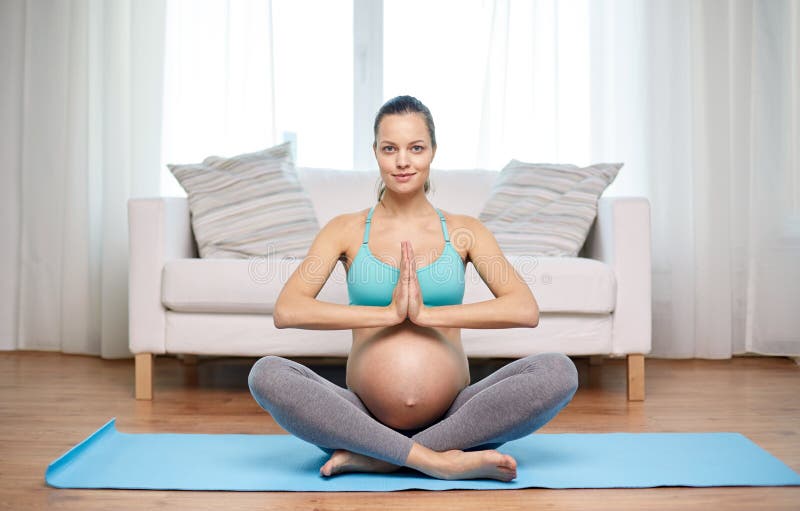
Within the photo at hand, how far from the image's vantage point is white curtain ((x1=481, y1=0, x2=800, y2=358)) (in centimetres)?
405

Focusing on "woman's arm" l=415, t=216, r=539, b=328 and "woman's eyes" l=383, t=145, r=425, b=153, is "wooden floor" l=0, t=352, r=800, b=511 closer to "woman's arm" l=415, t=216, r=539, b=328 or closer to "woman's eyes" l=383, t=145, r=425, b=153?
"woman's arm" l=415, t=216, r=539, b=328

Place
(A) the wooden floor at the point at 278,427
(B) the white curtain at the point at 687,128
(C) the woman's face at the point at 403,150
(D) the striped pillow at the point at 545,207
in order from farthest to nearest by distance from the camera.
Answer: (B) the white curtain at the point at 687,128, (D) the striped pillow at the point at 545,207, (C) the woman's face at the point at 403,150, (A) the wooden floor at the point at 278,427

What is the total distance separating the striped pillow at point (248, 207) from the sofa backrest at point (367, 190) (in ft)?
0.50

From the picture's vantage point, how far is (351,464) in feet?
6.43

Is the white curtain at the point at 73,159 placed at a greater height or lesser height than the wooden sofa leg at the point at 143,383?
greater

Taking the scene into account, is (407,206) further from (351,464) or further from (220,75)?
(220,75)

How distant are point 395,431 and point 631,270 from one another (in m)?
1.46

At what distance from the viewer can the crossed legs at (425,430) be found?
1.88 m

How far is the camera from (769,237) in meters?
4.04

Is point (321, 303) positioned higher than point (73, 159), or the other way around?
point (73, 159)

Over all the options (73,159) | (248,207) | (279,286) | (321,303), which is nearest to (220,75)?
(73,159)

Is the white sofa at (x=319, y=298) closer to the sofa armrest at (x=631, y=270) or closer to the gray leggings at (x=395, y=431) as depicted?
the sofa armrest at (x=631, y=270)

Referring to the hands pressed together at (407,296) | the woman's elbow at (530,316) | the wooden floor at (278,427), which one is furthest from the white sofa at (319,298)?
the hands pressed together at (407,296)

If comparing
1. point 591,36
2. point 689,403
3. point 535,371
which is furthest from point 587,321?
point 591,36
